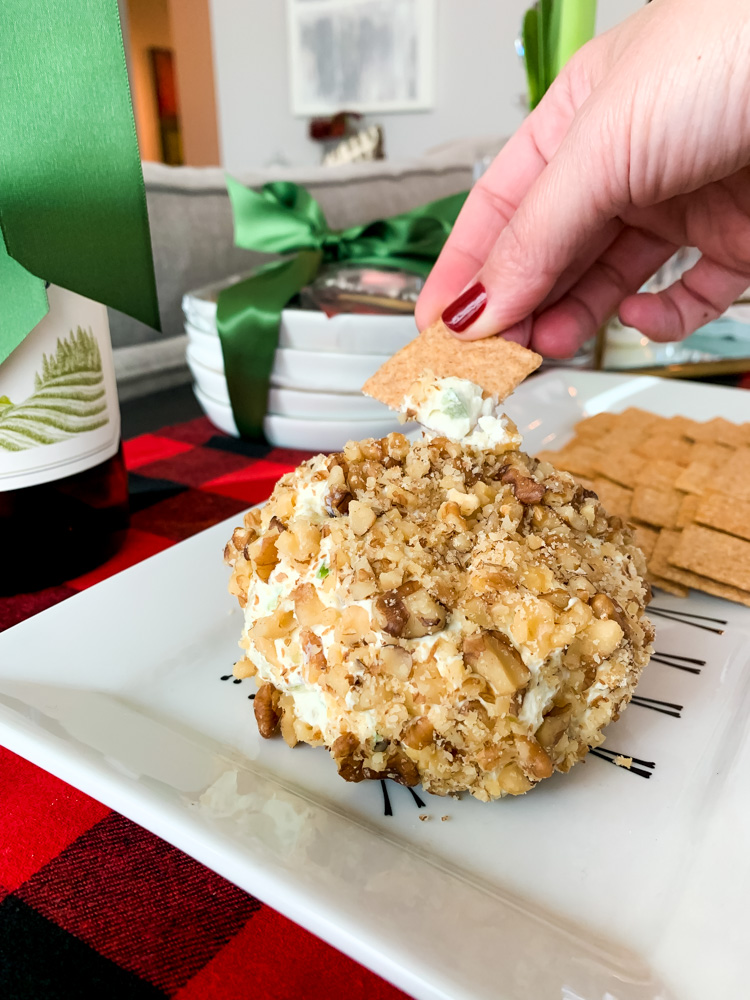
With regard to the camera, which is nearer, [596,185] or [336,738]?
[336,738]

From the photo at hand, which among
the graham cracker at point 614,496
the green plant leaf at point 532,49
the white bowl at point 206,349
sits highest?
the green plant leaf at point 532,49

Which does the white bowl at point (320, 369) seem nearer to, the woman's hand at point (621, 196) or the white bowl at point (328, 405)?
the white bowl at point (328, 405)

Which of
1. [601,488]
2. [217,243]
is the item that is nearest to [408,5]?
[217,243]

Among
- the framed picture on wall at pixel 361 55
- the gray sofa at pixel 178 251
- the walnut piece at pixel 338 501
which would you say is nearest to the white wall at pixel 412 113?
the framed picture on wall at pixel 361 55

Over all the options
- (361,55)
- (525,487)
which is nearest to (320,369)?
(525,487)

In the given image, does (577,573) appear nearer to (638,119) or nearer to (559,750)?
(559,750)

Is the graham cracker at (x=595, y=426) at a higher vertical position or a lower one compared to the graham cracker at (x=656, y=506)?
higher
